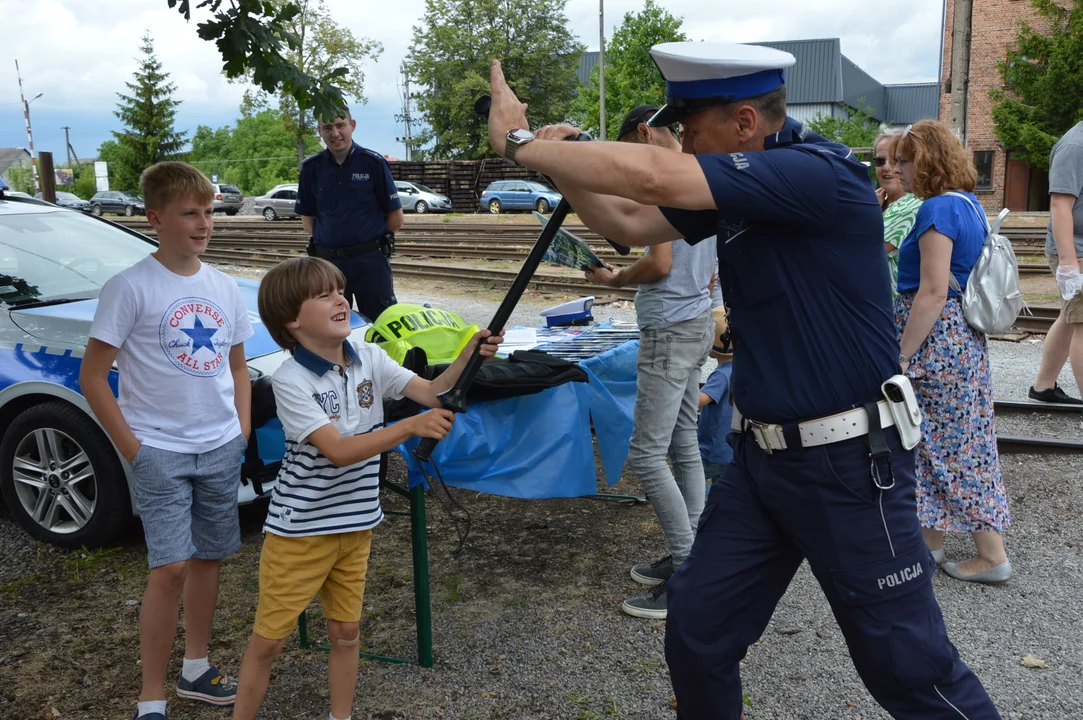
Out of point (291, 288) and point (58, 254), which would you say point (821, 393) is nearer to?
point (291, 288)

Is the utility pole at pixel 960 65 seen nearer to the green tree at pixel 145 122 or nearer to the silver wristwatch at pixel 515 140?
the silver wristwatch at pixel 515 140

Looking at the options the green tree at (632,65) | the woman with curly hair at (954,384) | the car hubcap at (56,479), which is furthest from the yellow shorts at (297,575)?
the green tree at (632,65)

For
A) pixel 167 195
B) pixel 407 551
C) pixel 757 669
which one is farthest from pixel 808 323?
pixel 407 551

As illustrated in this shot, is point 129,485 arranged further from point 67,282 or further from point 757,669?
point 757,669

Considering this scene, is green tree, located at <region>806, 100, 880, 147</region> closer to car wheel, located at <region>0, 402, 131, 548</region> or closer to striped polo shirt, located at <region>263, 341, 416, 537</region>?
car wheel, located at <region>0, 402, 131, 548</region>

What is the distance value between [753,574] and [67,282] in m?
4.27

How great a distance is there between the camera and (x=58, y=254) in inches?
213

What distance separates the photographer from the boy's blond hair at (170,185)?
317 centimetres

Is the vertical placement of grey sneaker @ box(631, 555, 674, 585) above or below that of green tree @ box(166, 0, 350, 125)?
below

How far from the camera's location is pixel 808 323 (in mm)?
2293

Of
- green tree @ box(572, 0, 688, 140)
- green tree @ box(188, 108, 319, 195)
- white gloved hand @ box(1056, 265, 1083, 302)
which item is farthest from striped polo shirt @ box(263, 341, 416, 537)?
green tree @ box(188, 108, 319, 195)

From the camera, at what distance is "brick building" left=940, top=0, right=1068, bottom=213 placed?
114 feet

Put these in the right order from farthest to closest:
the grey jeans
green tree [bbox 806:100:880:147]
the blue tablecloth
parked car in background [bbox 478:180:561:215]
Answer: green tree [bbox 806:100:880:147], parked car in background [bbox 478:180:561:215], the grey jeans, the blue tablecloth

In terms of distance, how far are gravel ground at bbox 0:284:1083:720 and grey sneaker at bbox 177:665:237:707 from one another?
0.04 metres
